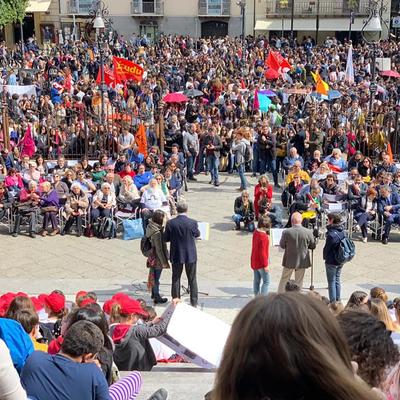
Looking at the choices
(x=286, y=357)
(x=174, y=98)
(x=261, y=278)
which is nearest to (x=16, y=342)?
(x=286, y=357)

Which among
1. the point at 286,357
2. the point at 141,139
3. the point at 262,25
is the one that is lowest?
the point at 141,139

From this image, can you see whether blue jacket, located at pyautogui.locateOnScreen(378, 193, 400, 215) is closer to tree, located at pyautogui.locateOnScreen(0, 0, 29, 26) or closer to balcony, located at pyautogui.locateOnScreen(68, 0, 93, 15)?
tree, located at pyautogui.locateOnScreen(0, 0, 29, 26)

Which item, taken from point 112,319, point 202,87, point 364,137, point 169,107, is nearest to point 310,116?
point 364,137

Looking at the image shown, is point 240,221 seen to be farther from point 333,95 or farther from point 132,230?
point 333,95

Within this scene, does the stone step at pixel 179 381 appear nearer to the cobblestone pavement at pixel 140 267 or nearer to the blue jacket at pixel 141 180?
the cobblestone pavement at pixel 140 267

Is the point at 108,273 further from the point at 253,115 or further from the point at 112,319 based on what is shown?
the point at 253,115

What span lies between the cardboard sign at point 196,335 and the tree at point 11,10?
113 feet

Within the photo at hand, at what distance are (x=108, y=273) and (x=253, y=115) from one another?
32.8 ft

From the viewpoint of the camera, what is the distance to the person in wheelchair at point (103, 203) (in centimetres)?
1287

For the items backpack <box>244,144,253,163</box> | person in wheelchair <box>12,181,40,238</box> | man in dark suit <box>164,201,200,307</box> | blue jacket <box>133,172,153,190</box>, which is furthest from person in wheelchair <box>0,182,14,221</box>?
backpack <box>244,144,253,163</box>

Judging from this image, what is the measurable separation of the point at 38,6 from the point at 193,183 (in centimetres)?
3386

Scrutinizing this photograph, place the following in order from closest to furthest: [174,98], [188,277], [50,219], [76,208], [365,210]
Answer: [188,277] → [365,210] → [76,208] → [50,219] → [174,98]

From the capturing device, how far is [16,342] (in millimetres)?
4488

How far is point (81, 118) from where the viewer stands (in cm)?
1844
